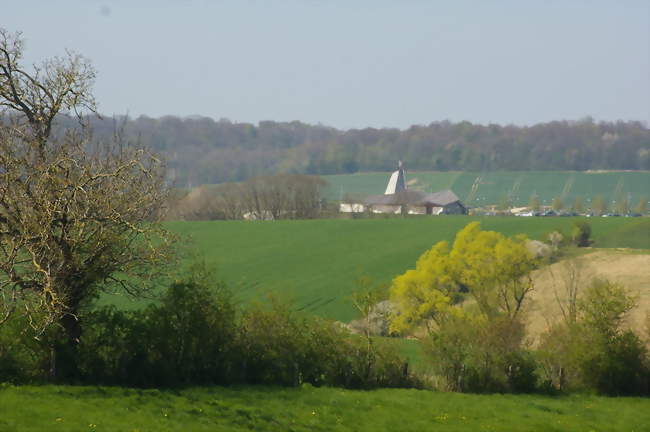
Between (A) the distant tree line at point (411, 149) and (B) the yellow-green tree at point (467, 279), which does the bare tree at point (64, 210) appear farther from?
(A) the distant tree line at point (411, 149)

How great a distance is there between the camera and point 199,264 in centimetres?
3066

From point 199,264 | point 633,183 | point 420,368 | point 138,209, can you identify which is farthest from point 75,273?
point 633,183

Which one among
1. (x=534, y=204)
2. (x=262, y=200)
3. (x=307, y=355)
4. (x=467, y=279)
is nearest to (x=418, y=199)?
(x=534, y=204)

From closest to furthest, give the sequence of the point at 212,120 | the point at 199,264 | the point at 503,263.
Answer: the point at 199,264 → the point at 503,263 → the point at 212,120

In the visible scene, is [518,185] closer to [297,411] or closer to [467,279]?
[467,279]

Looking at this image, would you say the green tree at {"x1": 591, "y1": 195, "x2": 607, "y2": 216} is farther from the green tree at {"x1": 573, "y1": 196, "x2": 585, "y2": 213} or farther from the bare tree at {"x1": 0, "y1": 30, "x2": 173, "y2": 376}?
the bare tree at {"x1": 0, "y1": 30, "x2": 173, "y2": 376}

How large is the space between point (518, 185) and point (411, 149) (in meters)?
35.3

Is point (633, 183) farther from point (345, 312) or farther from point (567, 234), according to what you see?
point (345, 312)

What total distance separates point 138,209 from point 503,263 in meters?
29.8

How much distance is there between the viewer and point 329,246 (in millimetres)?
81500

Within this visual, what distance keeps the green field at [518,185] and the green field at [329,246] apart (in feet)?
129

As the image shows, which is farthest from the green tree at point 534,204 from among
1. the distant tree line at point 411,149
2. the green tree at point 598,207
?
the distant tree line at point 411,149

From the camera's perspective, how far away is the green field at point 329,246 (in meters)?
66.4

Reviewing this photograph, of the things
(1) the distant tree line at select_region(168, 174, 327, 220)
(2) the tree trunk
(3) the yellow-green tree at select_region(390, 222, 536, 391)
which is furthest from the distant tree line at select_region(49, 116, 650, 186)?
(2) the tree trunk
